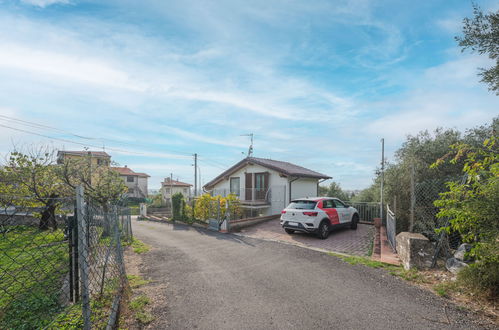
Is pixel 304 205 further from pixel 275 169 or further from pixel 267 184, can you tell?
pixel 267 184

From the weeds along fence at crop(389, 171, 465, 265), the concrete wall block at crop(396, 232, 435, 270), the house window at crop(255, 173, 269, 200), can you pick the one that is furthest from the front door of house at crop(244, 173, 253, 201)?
the concrete wall block at crop(396, 232, 435, 270)

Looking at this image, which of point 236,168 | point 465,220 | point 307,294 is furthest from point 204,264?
point 236,168

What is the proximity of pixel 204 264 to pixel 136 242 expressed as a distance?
4701 mm

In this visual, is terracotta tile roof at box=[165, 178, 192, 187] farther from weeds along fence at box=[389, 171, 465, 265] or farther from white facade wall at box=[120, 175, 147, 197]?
weeds along fence at box=[389, 171, 465, 265]

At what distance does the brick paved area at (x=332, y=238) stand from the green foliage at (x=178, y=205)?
20.0 ft

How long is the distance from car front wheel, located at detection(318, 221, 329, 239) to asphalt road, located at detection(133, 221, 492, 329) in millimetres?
2229

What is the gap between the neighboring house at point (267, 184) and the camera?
17062 millimetres

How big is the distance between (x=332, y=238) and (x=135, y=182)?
4671cm

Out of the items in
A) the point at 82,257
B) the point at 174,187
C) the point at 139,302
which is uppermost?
the point at 82,257

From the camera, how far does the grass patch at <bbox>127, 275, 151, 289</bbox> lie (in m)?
5.23

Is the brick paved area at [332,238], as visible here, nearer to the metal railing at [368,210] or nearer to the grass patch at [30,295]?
the metal railing at [368,210]

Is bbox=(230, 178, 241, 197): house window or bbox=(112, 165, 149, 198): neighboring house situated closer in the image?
bbox=(230, 178, 241, 197): house window

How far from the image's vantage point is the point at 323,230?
31.9ft

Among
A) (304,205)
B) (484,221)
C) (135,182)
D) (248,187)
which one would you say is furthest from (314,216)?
(135,182)
